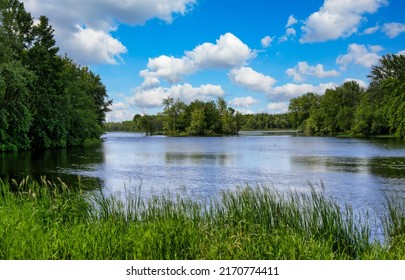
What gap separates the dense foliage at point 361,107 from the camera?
181 feet

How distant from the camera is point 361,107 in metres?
A: 81.2

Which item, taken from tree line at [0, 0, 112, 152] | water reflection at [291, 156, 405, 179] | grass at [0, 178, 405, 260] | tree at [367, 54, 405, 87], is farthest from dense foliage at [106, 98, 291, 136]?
grass at [0, 178, 405, 260]

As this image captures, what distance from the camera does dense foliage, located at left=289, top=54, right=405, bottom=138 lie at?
5521 centimetres

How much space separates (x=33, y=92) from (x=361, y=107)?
61.8m

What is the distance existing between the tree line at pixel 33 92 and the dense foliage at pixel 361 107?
39.1 metres

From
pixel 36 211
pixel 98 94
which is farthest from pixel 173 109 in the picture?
pixel 36 211

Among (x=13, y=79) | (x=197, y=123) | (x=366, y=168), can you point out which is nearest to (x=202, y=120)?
(x=197, y=123)

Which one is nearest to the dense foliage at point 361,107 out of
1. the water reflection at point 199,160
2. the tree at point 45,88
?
the water reflection at point 199,160

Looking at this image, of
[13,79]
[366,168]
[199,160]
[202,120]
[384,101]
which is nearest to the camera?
[366,168]

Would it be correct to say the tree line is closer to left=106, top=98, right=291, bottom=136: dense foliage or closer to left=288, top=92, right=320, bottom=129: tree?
left=106, top=98, right=291, bottom=136: dense foliage

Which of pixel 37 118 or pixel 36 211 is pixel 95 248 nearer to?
pixel 36 211

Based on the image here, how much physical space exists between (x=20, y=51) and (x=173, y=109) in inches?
2792

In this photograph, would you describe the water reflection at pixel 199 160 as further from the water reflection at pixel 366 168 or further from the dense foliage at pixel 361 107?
the dense foliage at pixel 361 107

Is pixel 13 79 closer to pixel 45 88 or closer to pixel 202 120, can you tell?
pixel 45 88
